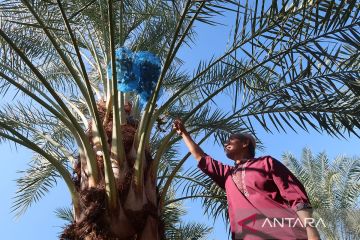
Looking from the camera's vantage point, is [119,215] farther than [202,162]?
Yes

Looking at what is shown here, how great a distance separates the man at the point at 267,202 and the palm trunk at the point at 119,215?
0.88m

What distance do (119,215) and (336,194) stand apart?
9.65 meters

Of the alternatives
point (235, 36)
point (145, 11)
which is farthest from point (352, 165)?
point (235, 36)

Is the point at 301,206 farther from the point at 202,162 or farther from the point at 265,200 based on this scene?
the point at 202,162

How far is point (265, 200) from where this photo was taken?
2.65 metres

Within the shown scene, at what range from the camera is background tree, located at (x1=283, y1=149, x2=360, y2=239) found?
11539 mm

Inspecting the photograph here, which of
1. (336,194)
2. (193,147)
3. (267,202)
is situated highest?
(336,194)

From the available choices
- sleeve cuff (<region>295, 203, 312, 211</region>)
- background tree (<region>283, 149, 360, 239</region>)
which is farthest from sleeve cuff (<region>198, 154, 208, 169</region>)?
background tree (<region>283, 149, 360, 239</region>)

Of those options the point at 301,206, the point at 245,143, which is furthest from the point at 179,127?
the point at 301,206

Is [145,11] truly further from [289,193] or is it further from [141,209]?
[289,193]

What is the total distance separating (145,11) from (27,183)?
2.88 meters

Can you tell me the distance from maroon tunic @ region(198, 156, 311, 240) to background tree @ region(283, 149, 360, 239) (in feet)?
29.7

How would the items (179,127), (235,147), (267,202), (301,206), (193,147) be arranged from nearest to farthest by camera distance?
1. (301,206)
2. (267,202)
3. (235,147)
4. (193,147)
5. (179,127)

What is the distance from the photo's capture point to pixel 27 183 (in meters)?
6.48
